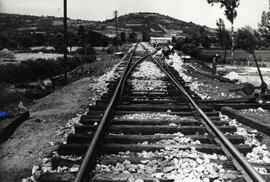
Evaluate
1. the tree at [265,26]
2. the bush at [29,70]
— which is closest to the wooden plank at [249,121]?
the bush at [29,70]

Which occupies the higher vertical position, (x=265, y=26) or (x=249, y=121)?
(x=265, y=26)

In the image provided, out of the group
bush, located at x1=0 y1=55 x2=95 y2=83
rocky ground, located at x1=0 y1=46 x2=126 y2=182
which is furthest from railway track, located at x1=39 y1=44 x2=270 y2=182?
bush, located at x1=0 y1=55 x2=95 y2=83

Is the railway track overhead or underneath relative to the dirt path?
overhead

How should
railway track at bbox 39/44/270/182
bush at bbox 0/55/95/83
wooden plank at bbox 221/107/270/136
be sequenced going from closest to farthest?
1. railway track at bbox 39/44/270/182
2. wooden plank at bbox 221/107/270/136
3. bush at bbox 0/55/95/83

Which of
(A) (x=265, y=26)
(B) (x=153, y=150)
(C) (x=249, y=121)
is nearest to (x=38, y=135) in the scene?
(B) (x=153, y=150)

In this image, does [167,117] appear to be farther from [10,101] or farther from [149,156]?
[10,101]

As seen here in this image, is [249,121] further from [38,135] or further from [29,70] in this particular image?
[29,70]

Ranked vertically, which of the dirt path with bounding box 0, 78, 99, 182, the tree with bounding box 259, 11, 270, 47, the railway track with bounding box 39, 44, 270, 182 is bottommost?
the dirt path with bounding box 0, 78, 99, 182

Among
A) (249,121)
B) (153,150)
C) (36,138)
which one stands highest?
(249,121)

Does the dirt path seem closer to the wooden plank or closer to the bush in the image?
the wooden plank

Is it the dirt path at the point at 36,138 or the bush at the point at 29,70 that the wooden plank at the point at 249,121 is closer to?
the dirt path at the point at 36,138

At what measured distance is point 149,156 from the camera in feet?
13.2

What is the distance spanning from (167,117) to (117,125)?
1164mm

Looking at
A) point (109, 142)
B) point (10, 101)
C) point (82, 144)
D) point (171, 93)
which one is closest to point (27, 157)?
point (82, 144)
